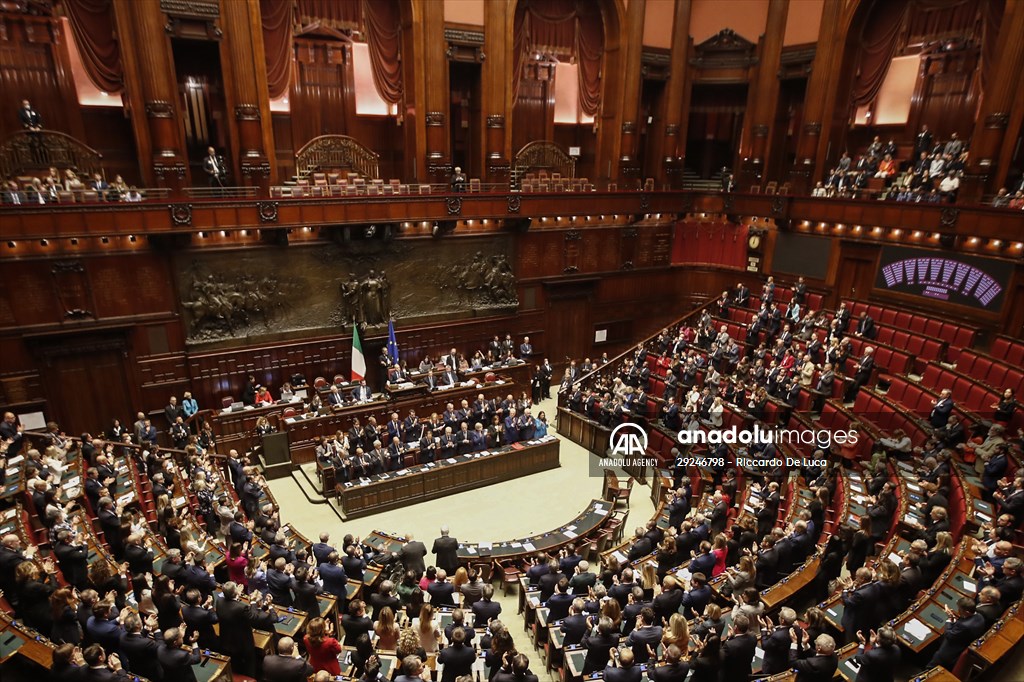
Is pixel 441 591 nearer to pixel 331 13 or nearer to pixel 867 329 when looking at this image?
pixel 867 329

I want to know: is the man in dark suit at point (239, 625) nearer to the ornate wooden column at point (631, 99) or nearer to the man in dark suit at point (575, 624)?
the man in dark suit at point (575, 624)

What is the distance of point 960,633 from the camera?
467cm

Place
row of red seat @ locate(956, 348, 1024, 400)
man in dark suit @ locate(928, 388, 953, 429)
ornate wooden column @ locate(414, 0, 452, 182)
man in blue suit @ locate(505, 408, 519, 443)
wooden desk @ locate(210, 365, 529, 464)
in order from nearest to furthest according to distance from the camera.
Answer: man in dark suit @ locate(928, 388, 953, 429)
row of red seat @ locate(956, 348, 1024, 400)
man in blue suit @ locate(505, 408, 519, 443)
wooden desk @ locate(210, 365, 529, 464)
ornate wooden column @ locate(414, 0, 452, 182)

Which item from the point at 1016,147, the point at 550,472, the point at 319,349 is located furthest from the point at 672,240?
the point at 319,349

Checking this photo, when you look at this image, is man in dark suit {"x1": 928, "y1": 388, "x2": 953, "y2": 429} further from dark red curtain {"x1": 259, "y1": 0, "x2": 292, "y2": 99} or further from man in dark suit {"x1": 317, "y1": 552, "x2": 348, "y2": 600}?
dark red curtain {"x1": 259, "y1": 0, "x2": 292, "y2": 99}

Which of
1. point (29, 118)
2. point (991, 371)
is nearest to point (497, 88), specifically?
point (29, 118)

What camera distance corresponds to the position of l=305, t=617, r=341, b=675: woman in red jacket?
5.30 metres

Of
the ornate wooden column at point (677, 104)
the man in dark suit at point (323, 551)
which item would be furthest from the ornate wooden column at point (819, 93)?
the man in dark suit at point (323, 551)

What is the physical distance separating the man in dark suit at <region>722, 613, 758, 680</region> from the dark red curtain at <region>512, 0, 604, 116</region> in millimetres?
15746

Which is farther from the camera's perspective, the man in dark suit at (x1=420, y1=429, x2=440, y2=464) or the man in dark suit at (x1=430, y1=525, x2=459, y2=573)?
the man in dark suit at (x1=420, y1=429, x2=440, y2=464)

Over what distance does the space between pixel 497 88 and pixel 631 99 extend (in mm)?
4318

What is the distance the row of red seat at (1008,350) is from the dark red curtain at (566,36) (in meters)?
12.1

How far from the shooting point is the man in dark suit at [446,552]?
8.40 m

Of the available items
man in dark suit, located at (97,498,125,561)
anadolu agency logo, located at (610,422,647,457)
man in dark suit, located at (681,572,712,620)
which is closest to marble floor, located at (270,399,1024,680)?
anadolu agency logo, located at (610,422,647,457)
